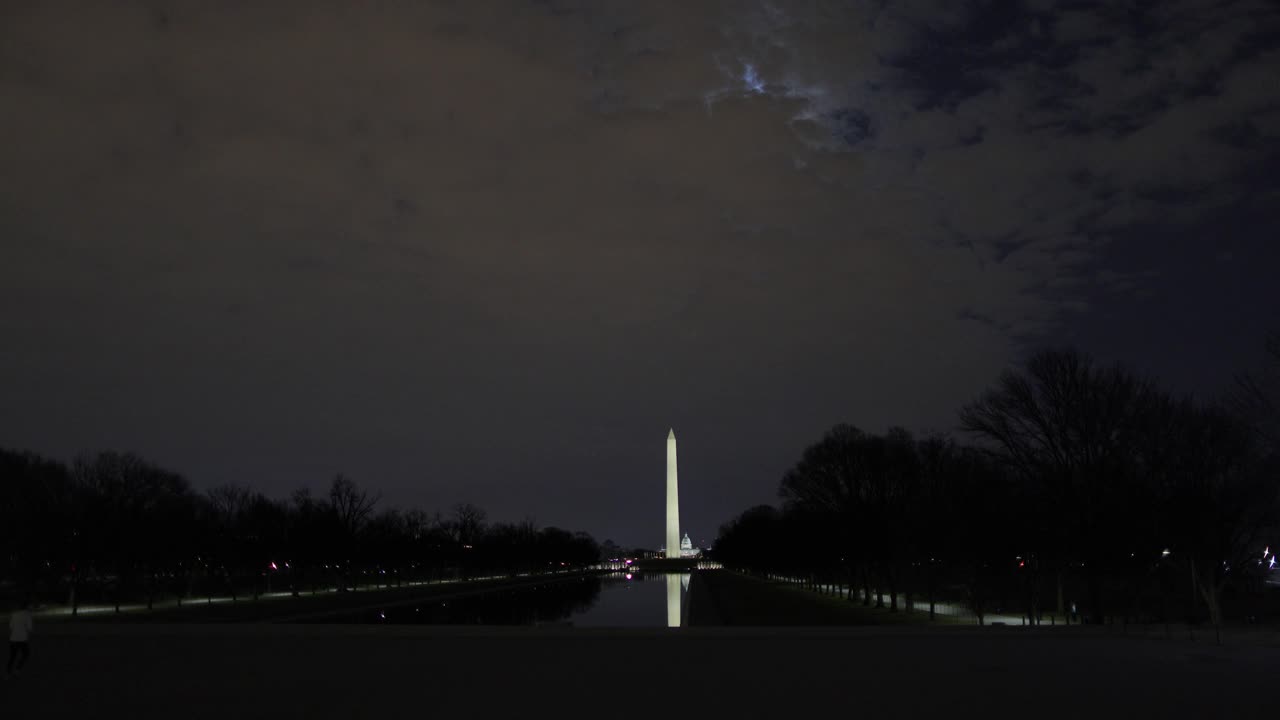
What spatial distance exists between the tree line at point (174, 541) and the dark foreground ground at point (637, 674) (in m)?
20.0

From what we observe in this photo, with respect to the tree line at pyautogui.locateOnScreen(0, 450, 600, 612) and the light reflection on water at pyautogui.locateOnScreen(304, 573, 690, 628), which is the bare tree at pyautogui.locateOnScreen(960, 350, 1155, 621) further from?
the tree line at pyautogui.locateOnScreen(0, 450, 600, 612)

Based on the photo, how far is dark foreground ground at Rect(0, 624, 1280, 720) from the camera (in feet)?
43.5

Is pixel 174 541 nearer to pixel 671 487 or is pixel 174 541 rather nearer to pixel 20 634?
pixel 20 634

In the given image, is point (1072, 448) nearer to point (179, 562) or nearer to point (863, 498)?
point (863, 498)

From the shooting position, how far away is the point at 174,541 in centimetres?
6031

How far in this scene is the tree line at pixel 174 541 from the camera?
5150 cm

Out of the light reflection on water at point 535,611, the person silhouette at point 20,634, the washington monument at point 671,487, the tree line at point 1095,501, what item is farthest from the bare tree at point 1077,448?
the washington monument at point 671,487

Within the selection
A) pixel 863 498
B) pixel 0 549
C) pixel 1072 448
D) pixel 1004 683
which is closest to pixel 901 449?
pixel 863 498

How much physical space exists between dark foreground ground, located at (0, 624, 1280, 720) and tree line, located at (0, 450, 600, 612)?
20022 millimetres

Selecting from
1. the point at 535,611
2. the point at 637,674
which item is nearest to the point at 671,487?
the point at 535,611

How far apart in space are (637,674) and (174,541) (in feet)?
180

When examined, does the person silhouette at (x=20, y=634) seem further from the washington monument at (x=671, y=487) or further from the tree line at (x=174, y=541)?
the washington monument at (x=671, y=487)

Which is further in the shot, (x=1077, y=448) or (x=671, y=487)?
(x=671, y=487)

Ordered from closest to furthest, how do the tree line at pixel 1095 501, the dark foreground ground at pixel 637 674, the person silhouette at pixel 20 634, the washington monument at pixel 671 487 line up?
1. the dark foreground ground at pixel 637 674
2. the person silhouette at pixel 20 634
3. the tree line at pixel 1095 501
4. the washington monument at pixel 671 487
